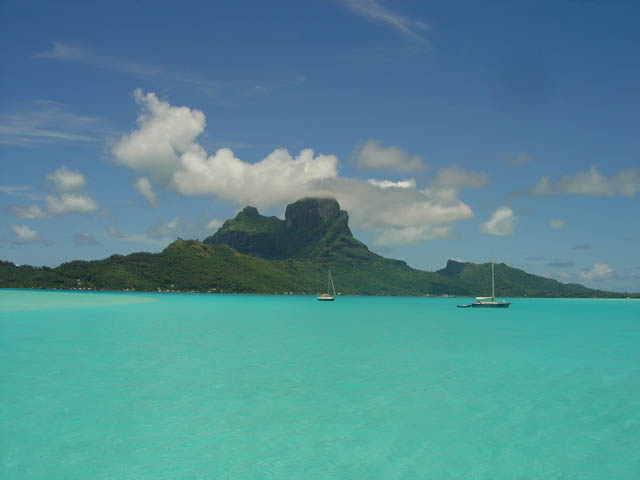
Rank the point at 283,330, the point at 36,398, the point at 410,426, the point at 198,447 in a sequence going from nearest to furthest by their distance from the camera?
the point at 198,447 < the point at 410,426 < the point at 36,398 < the point at 283,330

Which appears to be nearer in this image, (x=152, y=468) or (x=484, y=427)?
(x=152, y=468)

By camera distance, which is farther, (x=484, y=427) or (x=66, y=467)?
(x=484, y=427)

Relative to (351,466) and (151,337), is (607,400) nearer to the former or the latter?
(351,466)

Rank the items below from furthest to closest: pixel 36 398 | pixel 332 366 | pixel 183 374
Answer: pixel 332 366 < pixel 183 374 < pixel 36 398

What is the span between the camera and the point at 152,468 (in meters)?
13.2

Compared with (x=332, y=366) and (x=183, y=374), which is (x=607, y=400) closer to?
(x=332, y=366)

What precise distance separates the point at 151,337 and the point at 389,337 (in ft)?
79.9

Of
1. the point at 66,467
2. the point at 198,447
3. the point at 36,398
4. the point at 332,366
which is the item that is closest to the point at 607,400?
the point at 332,366

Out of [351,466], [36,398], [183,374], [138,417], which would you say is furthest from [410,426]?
[36,398]

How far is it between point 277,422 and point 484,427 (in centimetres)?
790

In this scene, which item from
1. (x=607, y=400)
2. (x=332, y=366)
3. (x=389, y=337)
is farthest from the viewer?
(x=389, y=337)

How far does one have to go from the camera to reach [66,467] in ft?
43.3

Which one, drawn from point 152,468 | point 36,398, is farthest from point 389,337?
point 152,468

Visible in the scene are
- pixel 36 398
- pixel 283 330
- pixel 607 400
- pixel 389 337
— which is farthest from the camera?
pixel 283 330
